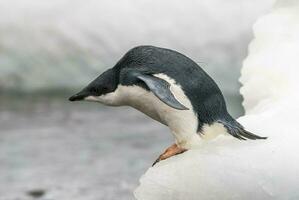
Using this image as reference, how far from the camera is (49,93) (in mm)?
7863

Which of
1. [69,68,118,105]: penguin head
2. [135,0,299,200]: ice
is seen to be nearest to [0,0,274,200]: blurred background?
[69,68,118,105]: penguin head

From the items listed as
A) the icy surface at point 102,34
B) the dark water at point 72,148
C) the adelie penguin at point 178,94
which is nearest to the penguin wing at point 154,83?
the adelie penguin at point 178,94

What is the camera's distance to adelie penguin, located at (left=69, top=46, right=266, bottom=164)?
10.8ft

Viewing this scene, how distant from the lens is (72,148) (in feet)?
21.4

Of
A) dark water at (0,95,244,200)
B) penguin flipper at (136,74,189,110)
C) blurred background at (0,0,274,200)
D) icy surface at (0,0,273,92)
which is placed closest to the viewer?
penguin flipper at (136,74,189,110)

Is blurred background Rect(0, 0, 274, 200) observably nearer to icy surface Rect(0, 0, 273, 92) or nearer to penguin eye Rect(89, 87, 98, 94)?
icy surface Rect(0, 0, 273, 92)

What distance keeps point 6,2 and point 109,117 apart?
1.73 m

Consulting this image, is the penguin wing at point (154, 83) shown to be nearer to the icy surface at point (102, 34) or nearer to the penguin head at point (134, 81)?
the penguin head at point (134, 81)

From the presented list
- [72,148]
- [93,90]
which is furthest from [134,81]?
[72,148]

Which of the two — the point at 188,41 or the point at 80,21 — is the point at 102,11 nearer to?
the point at 80,21

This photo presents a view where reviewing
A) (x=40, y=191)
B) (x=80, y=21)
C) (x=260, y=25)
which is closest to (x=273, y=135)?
(x=260, y=25)

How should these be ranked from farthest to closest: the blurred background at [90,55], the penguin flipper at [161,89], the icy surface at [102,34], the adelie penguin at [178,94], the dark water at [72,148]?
1. the icy surface at [102,34]
2. the blurred background at [90,55]
3. the dark water at [72,148]
4. the adelie penguin at [178,94]
5. the penguin flipper at [161,89]

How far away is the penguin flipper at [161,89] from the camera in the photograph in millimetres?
3172

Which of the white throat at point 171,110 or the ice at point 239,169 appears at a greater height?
the white throat at point 171,110
